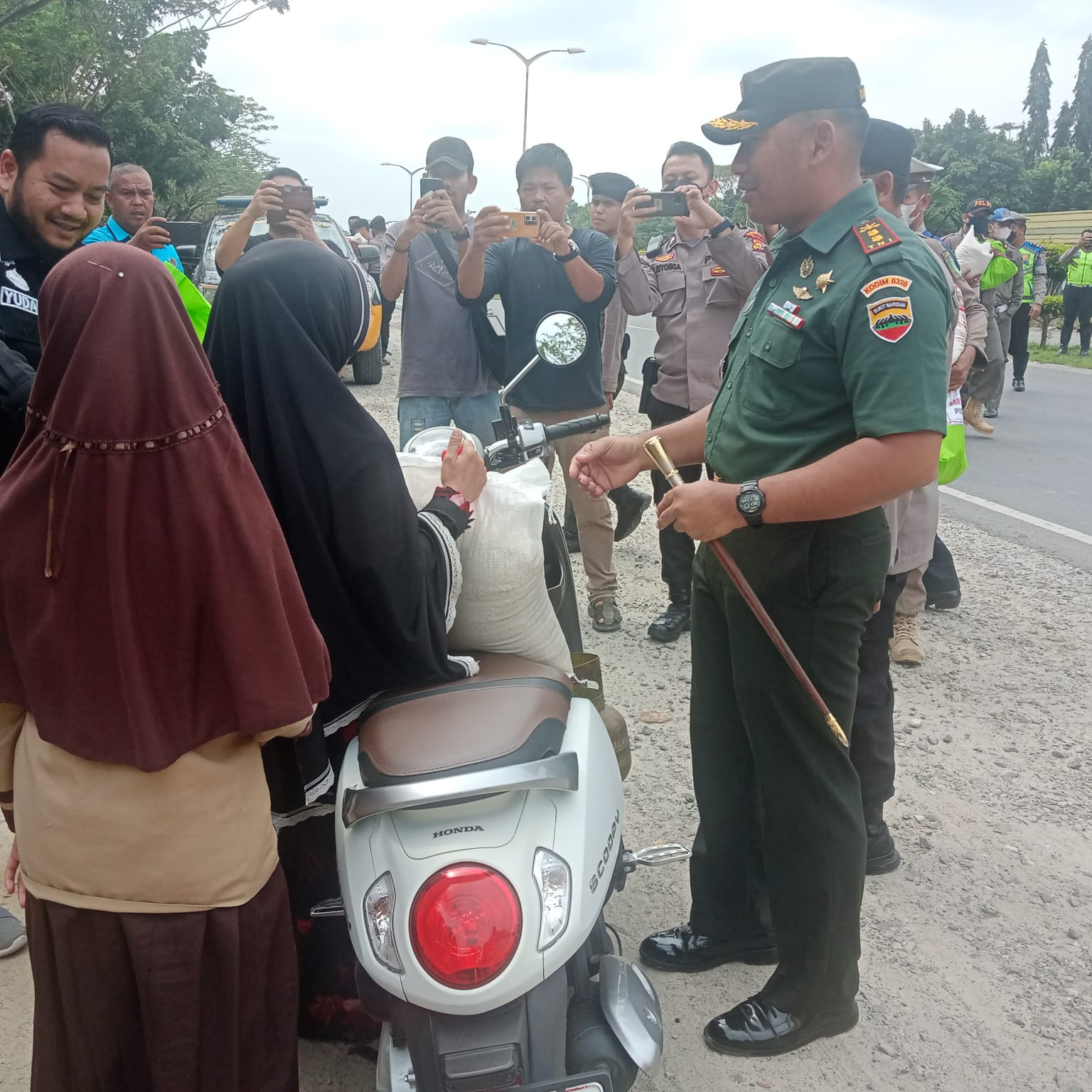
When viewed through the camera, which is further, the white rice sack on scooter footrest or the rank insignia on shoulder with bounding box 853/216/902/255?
the white rice sack on scooter footrest

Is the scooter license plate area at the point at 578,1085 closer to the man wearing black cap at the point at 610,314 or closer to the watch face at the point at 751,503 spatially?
the watch face at the point at 751,503

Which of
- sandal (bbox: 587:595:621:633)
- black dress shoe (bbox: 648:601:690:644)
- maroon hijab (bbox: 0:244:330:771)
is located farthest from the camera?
sandal (bbox: 587:595:621:633)

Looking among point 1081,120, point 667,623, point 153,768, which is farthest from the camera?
point 1081,120

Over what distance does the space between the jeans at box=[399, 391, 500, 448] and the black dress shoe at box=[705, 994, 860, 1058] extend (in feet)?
10.4

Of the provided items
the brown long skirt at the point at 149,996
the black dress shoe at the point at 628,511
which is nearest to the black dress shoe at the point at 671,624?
the black dress shoe at the point at 628,511

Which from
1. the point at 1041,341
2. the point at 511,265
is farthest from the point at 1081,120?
the point at 511,265

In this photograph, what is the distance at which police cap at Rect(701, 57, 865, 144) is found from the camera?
1874 millimetres

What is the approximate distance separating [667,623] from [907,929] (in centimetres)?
201

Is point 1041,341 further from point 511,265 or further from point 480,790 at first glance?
point 480,790

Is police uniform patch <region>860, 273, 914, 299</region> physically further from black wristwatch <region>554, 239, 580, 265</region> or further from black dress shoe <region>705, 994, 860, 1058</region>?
black wristwatch <region>554, 239, 580, 265</region>

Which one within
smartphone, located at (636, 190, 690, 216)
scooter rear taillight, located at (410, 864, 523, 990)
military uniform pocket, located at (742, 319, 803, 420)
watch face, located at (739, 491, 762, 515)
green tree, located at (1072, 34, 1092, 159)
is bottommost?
scooter rear taillight, located at (410, 864, 523, 990)

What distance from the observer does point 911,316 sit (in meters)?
1.74

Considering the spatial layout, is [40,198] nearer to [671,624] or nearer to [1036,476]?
[671,624]

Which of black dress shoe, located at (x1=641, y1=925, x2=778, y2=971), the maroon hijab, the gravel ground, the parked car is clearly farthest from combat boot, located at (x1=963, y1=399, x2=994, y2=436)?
the maroon hijab
